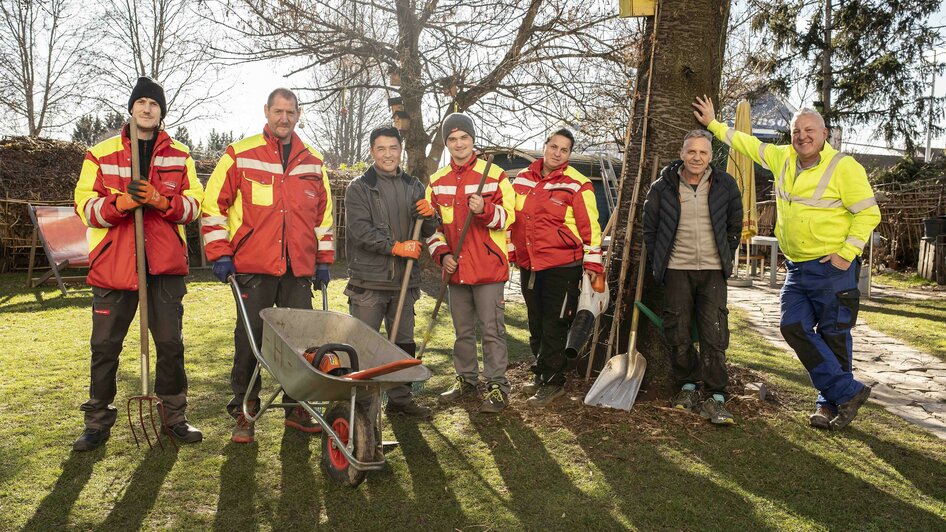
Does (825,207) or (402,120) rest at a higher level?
(402,120)

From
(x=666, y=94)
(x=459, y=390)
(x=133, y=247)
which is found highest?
(x=666, y=94)

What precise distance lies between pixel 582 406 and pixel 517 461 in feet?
2.89

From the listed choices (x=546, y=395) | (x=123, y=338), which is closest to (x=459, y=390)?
(x=546, y=395)

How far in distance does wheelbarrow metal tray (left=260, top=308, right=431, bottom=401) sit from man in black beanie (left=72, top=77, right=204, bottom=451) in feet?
2.18

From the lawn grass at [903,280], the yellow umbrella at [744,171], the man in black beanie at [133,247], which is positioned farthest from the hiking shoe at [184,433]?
the lawn grass at [903,280]

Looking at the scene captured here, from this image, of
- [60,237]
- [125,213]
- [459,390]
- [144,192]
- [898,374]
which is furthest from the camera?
[60,237]

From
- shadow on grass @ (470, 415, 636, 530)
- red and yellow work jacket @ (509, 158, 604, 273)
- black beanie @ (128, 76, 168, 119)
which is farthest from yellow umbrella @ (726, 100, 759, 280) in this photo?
black beanie @ (128, 76, 168, 119)

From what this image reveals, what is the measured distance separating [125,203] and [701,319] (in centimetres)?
308

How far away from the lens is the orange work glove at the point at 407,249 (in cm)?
394

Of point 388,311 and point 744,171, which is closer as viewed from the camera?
point 388,311

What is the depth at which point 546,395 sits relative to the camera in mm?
4352

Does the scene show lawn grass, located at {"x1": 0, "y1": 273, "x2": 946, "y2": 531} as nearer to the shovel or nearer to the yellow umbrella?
the shovel

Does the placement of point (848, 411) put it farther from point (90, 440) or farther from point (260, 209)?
point (90, 440)

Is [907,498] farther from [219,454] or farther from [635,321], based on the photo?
[219,454]
